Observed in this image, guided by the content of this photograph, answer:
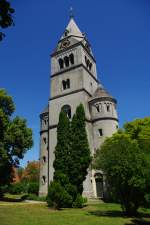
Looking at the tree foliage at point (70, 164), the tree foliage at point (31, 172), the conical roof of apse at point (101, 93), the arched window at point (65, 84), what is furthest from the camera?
the tree foliage at point (31, 172)

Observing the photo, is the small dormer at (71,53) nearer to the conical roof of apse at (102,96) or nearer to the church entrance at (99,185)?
the conical roof of apse at (102,96)

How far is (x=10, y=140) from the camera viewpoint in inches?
1278

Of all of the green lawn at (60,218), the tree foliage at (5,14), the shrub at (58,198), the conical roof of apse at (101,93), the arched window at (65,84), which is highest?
the arched window at (65,84)

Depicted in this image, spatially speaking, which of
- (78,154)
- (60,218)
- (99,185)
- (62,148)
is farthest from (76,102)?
(60,218)

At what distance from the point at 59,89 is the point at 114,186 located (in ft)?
84.0

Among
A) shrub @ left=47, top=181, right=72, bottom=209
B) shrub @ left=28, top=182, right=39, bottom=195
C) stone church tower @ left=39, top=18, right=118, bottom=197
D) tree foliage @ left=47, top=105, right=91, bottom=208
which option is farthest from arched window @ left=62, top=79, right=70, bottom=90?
shrub @ left=47, top=181, right=72, bottom=209

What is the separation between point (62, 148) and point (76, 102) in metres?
10.8

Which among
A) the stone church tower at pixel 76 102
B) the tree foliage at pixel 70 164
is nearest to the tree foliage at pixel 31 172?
the stone church tower at pixel 76 102

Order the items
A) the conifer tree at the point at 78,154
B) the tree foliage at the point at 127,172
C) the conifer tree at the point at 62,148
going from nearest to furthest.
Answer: the tree foliage at the point at 127,172, the conifer tree at the point at 78,154, the conifer tree at the point at 62,148

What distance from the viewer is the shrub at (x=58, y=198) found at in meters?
24.8

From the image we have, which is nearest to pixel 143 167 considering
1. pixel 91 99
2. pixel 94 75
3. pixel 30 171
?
pixel 91 99

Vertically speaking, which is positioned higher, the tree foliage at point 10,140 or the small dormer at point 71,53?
the small dormer at point 71,53

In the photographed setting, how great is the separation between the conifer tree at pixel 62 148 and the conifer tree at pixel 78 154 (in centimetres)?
68

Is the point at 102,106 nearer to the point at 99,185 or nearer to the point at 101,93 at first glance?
the point at 101,93
